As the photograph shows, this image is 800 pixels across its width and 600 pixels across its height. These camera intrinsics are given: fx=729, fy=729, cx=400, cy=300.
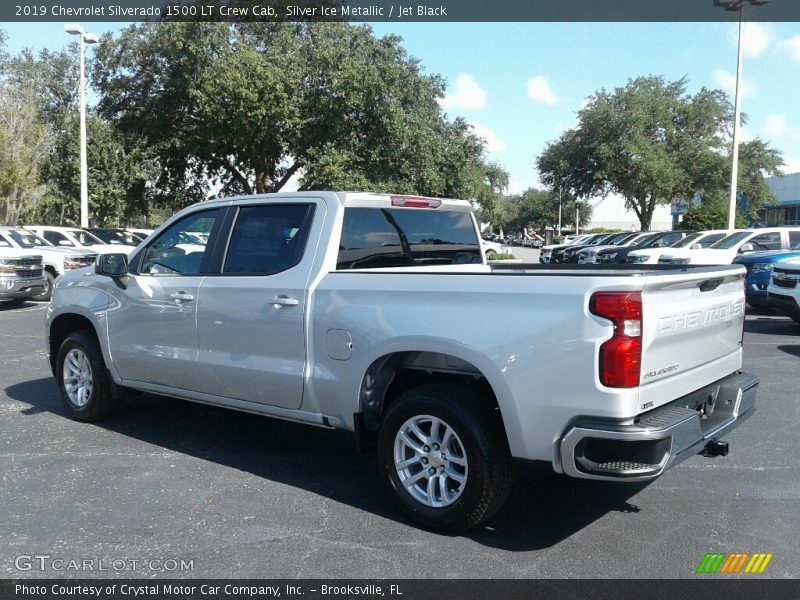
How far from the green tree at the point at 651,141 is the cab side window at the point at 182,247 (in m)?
31.9

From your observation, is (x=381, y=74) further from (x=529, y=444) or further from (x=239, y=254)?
(x=529, y=444)

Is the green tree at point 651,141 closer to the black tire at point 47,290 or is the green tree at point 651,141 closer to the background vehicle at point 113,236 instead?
the background vehicle at point 113,236

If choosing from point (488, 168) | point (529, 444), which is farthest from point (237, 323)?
point (488, 168)

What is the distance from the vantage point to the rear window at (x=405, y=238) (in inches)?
191

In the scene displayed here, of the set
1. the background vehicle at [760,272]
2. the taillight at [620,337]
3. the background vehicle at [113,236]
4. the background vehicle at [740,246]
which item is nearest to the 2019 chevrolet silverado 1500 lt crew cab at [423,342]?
the taillight at [620,337]

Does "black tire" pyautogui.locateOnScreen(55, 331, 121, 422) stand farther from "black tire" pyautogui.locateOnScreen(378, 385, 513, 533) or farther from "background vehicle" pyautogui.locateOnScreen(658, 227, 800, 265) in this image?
"background vehicle" pyautogui.locateOnScreen(658, 227, 800, 265)

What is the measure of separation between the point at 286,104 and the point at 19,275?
471 inches

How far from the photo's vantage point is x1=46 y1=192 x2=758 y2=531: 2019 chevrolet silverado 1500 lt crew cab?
11.5ft

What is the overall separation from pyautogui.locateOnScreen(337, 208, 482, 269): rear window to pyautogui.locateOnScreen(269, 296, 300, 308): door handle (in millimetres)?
365

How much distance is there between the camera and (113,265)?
5781 millimetres

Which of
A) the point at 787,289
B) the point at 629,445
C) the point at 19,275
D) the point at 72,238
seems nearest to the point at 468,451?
the point at 629,445

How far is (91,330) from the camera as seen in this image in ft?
20.7
